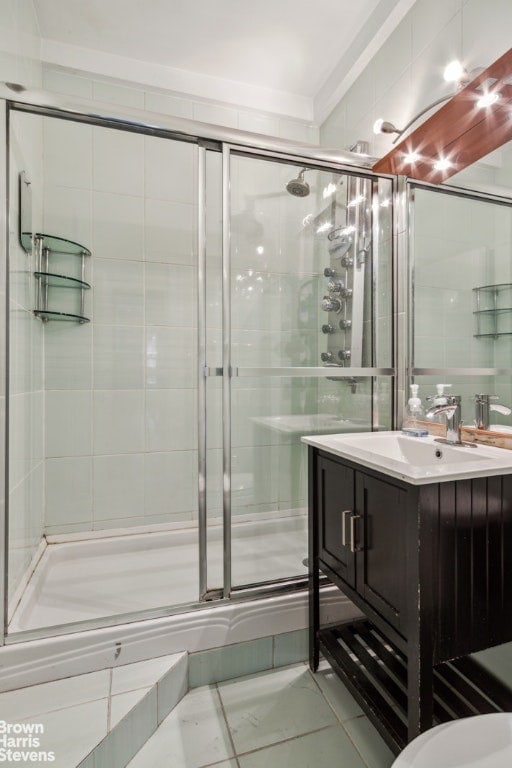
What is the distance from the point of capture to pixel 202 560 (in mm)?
1449

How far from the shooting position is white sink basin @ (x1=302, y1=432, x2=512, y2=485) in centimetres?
90

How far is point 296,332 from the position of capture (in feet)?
5.62

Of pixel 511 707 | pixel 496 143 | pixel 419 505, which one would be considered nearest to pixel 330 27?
pixel 496 143

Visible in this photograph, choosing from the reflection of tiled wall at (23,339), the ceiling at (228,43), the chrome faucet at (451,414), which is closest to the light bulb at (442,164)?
the ceiling at (228,43)

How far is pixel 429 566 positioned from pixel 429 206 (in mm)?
1368

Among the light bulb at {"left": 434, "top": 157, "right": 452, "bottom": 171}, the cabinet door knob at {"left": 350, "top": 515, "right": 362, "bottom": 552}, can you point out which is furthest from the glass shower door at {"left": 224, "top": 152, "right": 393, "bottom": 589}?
the cabinet door knob at {"left": 350, "top": 515, "right": 362, "bottom": 552}

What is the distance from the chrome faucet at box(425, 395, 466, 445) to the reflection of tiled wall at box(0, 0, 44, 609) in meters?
1.46

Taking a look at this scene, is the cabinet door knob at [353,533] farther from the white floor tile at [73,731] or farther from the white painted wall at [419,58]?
the white painted wall at [419,58]

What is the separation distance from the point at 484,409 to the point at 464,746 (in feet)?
2.96

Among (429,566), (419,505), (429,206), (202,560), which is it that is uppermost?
(429,206)

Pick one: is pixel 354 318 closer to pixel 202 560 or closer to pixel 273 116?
pixel 202 560

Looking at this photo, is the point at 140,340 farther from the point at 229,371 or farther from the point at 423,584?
the point at 423,584

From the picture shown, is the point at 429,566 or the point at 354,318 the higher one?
the point at 354,318

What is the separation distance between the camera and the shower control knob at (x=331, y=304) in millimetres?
1755
